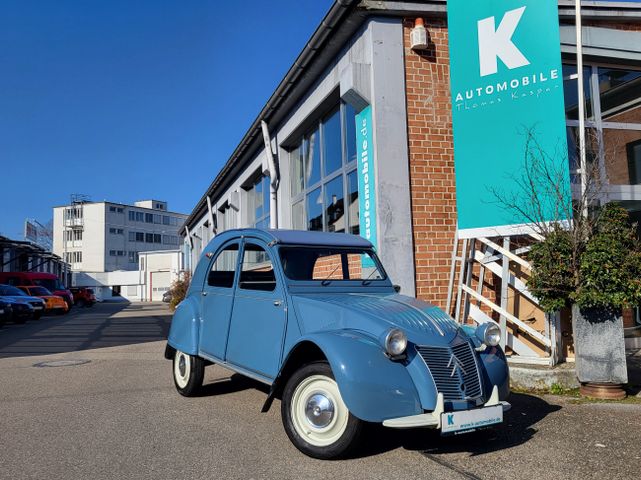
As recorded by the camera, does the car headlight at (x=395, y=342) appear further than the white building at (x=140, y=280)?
No

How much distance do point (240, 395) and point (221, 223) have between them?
18.6 m

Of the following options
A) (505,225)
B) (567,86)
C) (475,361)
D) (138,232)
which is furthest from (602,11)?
(138,232)

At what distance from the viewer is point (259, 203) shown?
18.1m

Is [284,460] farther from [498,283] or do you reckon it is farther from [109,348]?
[109,348]

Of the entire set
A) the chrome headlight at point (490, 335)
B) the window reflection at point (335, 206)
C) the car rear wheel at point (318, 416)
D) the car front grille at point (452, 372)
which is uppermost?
the window reflection at point (335, 206)

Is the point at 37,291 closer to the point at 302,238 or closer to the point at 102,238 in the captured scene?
the point at 302,238

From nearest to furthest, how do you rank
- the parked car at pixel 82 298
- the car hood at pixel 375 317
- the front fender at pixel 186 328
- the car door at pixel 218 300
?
the car hood at pixel 375 317
the car door at pixel 218 300
the front fender at pixel 186 328
the parked car at pixel 82 298

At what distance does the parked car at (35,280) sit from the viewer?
2988 centimetres

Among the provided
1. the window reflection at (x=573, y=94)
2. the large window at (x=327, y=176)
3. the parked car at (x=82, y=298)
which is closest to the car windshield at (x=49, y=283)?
the parked car at (x=82, y=298)

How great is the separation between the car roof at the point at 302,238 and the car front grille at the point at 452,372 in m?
1.93

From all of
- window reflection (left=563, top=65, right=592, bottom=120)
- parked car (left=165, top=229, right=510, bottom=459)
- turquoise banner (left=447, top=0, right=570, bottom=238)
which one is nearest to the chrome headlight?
parked car (left=165, top=229, right=510, bottom=459)

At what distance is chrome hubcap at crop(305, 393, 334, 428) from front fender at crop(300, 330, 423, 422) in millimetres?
286

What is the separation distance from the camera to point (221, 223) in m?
24.5

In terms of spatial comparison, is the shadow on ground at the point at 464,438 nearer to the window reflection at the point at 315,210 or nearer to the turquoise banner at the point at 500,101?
the turquoise banner at the point at 500,101
